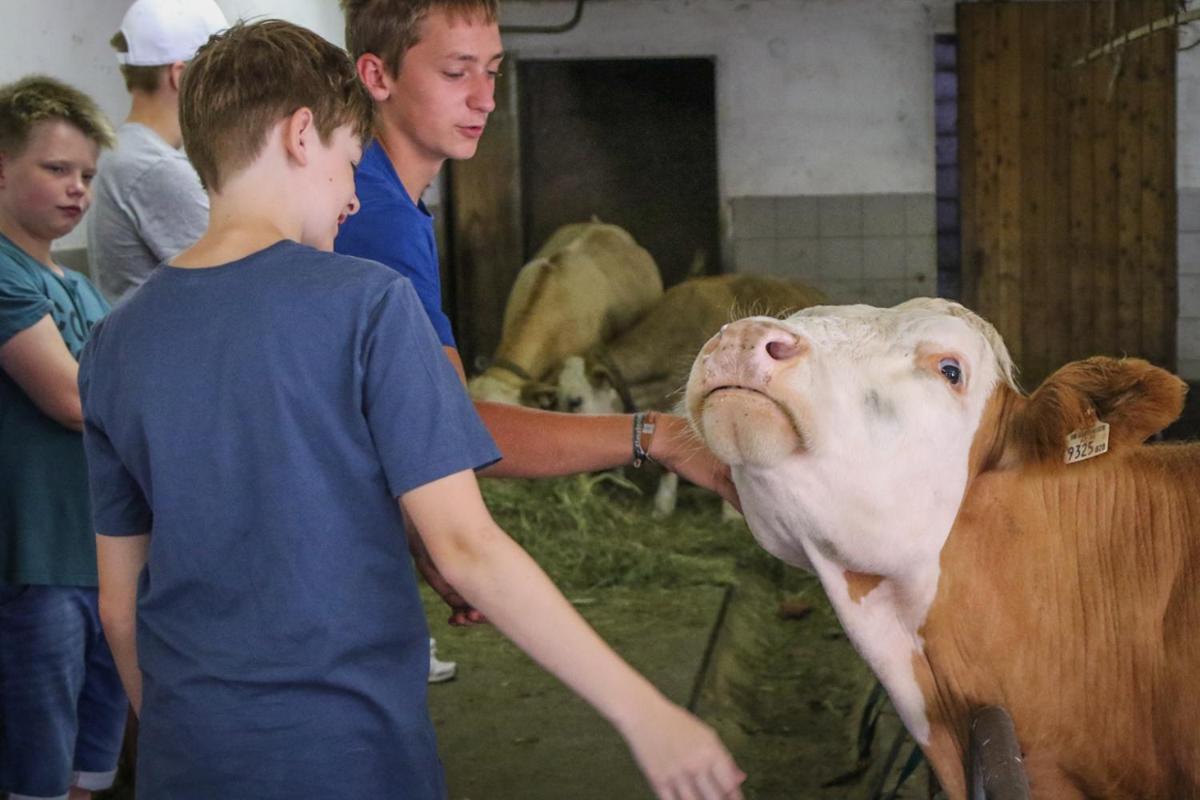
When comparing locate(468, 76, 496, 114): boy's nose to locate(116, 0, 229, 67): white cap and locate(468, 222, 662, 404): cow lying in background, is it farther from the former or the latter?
locate(468, 222, 662, 404): cow lying in background

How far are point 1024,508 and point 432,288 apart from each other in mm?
935


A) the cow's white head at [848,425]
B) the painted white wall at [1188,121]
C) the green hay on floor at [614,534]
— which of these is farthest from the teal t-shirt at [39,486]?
the painted white wall at [1188,121]

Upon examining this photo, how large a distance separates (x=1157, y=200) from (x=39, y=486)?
7906mm

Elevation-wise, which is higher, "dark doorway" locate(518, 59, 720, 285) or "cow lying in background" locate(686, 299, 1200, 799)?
"dark doorway" locate(518, 59, 720, 285)

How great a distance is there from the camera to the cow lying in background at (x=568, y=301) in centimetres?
773

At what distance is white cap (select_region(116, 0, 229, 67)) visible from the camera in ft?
10.4

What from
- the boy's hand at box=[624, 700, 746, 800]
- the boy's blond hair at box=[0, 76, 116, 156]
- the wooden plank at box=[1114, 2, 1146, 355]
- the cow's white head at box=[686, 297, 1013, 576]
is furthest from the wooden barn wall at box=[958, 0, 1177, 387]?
the boy's hand at box=[624, 700, 746, 800]

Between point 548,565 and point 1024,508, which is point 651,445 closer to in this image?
point 1024,508

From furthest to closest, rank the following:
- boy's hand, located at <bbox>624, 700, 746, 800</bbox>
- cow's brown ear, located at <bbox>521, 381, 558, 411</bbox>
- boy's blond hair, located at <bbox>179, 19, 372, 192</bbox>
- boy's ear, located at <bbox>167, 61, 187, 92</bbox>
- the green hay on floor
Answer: cow's brown ear, located at <bbox>521, 381, 558, 411</bbox>
the green hay on floor
boy's ear, located at <bbox>167, 61, 187, 92</bbox>
boy's blond hair, located at <bbox>179, 19, 372, 192</bbox>
boy's hand, located at <bbox>624, 700, 746, 800</bbox>

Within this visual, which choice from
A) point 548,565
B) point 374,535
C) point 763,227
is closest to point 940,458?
point 374,535

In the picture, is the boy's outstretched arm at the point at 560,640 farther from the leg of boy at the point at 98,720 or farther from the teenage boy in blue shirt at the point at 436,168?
the leg of boy at the point at 98,720

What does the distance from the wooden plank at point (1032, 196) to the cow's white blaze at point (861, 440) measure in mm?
7487

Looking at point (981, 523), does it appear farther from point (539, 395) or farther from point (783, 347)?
point (539, 395)

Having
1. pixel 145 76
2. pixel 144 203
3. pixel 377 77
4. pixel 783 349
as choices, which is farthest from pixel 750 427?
pixel 145 76
